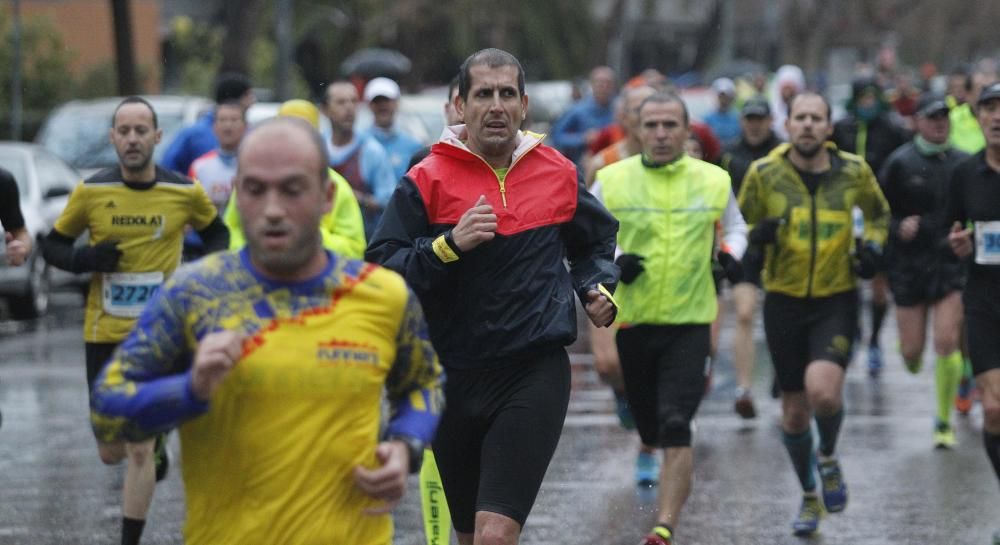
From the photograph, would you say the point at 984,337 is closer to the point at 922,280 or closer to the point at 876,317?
the point at 922,280

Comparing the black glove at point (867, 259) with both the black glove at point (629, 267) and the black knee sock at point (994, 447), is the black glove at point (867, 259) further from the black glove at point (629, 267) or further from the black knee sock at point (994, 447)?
the black glove at point (629, 267)

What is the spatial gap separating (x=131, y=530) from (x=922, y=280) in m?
6.02

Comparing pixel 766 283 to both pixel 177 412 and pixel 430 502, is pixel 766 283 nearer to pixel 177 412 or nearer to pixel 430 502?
pixel 430 502

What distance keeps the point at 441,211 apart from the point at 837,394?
321cm

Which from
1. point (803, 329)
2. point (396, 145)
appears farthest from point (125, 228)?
point (396, 145)

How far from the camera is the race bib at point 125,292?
8797 millimetres

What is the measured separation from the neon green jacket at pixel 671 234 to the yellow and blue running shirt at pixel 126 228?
77.5 inches

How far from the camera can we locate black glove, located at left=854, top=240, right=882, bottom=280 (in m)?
9.20

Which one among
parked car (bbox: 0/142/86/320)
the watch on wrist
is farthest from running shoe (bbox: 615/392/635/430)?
parked car (bbox: 0/142/86/320)

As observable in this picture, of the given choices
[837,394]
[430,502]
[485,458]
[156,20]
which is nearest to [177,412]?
[485,458]

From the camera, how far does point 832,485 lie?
Answer: 9266 mm

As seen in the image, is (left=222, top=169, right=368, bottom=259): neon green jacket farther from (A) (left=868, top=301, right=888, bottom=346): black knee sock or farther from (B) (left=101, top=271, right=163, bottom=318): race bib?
(A) (left=868, top=301, right=888, bottom=346): black knee sock

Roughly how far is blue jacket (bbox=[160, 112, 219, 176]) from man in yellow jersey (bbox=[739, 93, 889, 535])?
460 centimetres

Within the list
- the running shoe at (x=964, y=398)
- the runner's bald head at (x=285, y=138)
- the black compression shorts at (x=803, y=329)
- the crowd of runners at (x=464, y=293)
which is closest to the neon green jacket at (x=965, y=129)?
the crowd of runners at (x=464, y=293)
